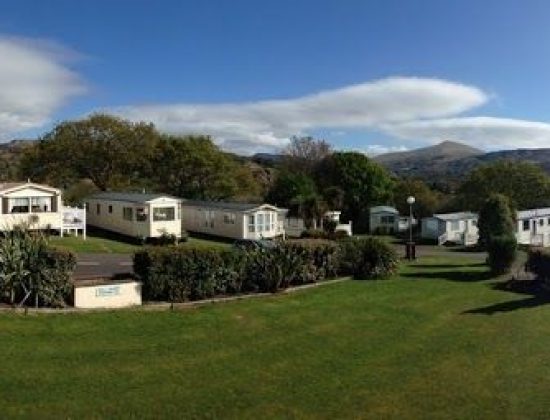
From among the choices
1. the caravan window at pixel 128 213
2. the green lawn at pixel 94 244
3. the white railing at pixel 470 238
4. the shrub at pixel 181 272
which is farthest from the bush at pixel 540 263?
the white railing at pixel 470 238

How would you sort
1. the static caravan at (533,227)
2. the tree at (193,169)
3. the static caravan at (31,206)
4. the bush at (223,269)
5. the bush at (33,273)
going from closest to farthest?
1. the bush at (33,273)
2. the bush at (223,269)
3. the static caravan at (31,206)
4. the static caravan at (533,227)
5. the tree at (193,169)

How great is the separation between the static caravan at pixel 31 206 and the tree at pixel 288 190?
2453 centimetres

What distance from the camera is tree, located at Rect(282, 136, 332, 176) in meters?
94.4

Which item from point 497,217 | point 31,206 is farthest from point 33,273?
point 497,217

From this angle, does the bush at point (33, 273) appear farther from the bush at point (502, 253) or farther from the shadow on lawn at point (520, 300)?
the bush at point (502, 253)

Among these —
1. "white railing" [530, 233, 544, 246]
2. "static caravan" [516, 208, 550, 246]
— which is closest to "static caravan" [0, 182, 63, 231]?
"static caravan" [516, 208, 550, 246]

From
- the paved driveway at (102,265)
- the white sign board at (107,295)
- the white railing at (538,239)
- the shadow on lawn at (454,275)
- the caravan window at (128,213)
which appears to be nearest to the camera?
the white sign board at (107,295)

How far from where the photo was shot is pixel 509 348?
17.6 meters

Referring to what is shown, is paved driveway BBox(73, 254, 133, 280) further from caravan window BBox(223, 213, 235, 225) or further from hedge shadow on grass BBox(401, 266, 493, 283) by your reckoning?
caravan window BBox(223, 213, 235, 225)

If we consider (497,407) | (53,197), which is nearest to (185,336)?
(497,407)

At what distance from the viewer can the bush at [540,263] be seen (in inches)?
1118

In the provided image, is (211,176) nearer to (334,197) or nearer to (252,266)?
(334,197)

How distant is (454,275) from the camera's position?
31500mm

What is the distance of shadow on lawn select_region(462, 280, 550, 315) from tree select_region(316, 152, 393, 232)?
1557 inches
